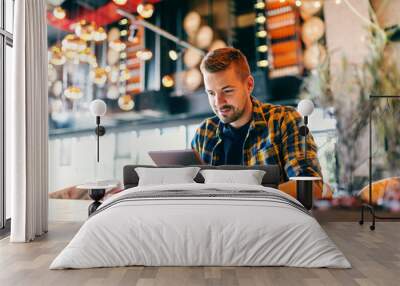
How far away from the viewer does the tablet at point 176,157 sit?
617 centimetres

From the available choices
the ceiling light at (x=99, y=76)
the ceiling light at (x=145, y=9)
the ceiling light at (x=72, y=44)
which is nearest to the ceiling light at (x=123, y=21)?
the ceiling light at (x=145, y=9)

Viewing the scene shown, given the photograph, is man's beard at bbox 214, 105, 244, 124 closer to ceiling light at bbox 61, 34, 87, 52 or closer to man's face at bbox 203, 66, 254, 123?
man's face at bbox 203, 66, 254, 123

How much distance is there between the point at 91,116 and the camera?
641 cm

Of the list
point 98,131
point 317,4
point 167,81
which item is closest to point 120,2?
point 167,81

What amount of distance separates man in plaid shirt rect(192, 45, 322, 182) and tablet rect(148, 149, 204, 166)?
100 mm

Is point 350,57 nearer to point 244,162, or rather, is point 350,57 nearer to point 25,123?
point 244,162

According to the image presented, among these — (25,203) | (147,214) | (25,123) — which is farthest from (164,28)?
(147,214)

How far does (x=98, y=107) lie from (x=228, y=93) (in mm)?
1621

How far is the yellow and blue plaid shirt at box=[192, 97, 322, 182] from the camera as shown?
6047mm

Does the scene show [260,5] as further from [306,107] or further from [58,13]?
[58,13]

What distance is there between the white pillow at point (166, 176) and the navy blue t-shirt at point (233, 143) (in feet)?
1.96

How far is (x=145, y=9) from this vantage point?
252 inches

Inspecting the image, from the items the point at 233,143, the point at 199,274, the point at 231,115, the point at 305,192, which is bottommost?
the point at 199,274

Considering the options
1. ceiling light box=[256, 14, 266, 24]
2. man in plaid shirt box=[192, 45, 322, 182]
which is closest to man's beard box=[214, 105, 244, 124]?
man in plaid shirt box=[192, 45, 322, 182]
